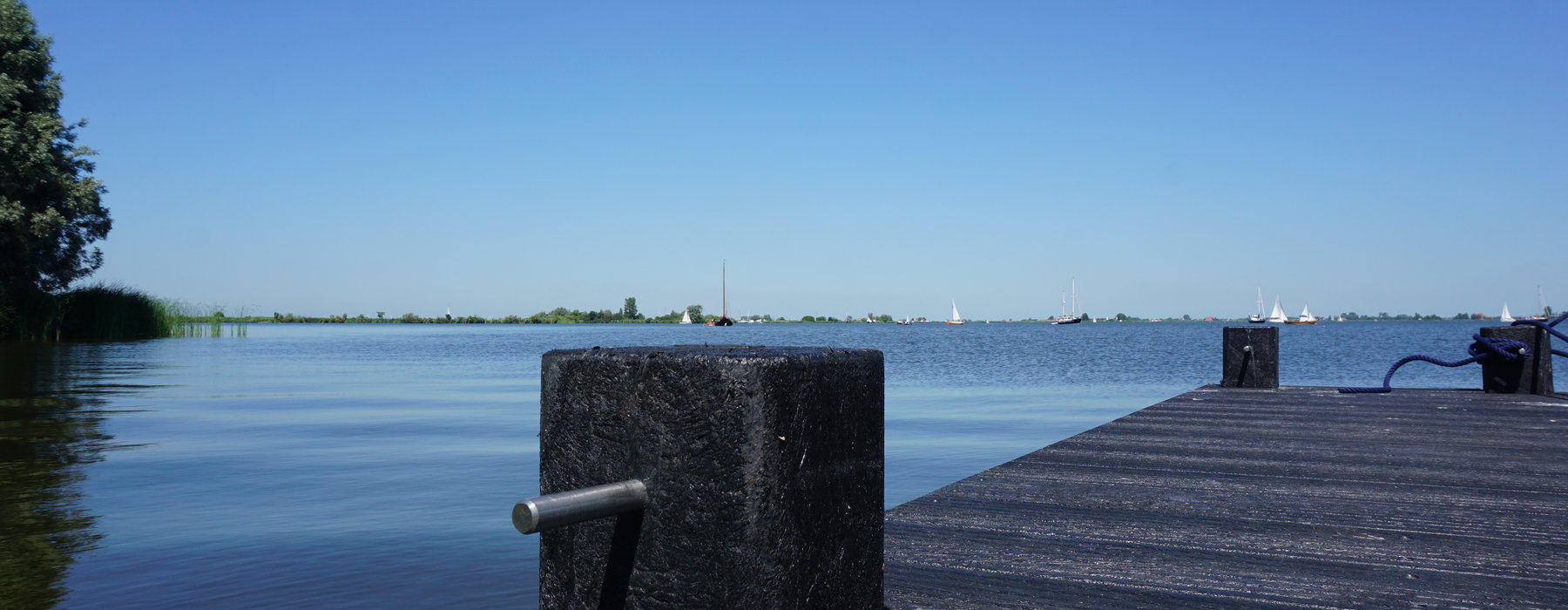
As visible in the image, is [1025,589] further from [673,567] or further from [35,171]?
[35,171]

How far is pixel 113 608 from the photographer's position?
4816 mm

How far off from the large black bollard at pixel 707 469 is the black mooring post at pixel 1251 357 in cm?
864

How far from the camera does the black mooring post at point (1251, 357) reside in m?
9.15

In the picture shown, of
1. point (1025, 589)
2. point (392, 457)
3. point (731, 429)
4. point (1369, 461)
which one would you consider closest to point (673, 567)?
point (731, 429)

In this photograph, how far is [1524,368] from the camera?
8.68 metres

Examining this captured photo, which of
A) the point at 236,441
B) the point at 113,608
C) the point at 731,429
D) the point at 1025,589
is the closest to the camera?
the point at 731,429

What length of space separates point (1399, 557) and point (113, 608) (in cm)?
561

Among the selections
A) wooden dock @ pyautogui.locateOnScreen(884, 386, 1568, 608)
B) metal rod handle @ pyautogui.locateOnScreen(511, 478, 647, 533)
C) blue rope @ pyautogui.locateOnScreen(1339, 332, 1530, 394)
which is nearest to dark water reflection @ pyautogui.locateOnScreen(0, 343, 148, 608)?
wooden dock @ pyautogui.locateOnScreen(884, 386, 1568, 608)

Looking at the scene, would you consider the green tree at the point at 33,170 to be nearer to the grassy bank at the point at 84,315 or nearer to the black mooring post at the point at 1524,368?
the grassy bank at the point at 84,315

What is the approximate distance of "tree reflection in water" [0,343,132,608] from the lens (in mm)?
A: 5262

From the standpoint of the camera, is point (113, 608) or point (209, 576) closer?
point (113, 608)

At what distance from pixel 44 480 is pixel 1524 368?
41.7ft

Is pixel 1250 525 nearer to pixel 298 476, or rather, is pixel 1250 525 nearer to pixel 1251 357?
pixel 1251 357

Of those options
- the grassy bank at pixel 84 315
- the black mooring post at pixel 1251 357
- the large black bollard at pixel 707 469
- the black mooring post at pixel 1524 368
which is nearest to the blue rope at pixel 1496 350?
the black mooring post at pixel 1524 368
